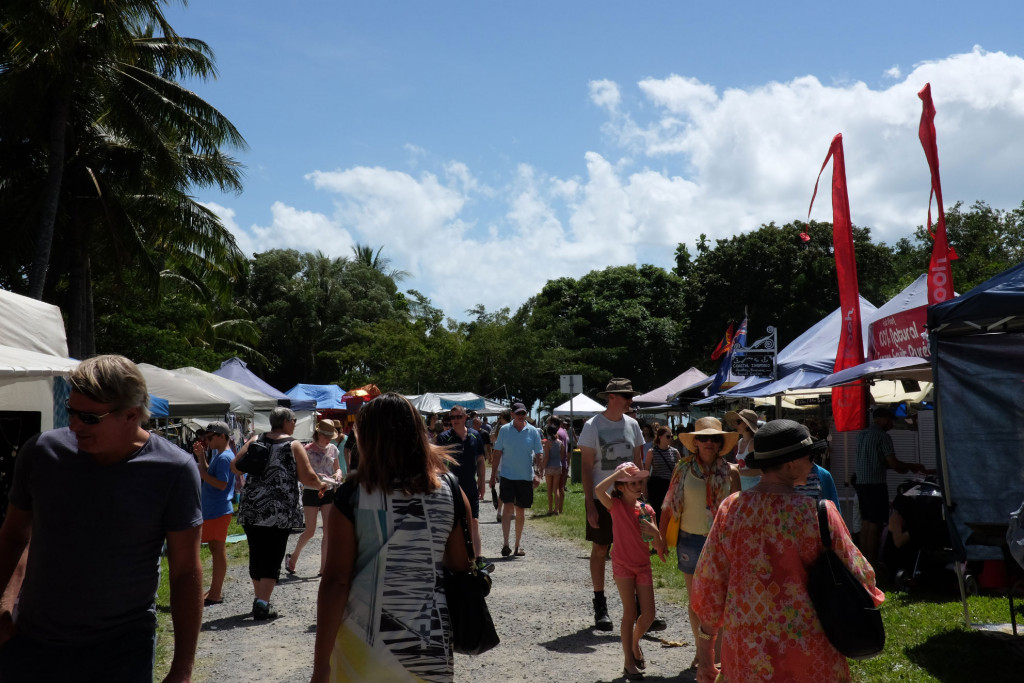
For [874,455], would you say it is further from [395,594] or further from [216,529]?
[395,594]

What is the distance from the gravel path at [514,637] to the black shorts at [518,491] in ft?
3.78

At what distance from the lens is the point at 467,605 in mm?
3342

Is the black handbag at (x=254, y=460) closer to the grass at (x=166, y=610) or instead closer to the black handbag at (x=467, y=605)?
the grass at (x=166, y=610)

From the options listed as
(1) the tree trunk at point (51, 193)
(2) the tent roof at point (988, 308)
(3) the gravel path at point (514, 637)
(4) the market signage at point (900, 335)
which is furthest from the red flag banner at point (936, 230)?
(1) the tree trunk at point (51, 193)

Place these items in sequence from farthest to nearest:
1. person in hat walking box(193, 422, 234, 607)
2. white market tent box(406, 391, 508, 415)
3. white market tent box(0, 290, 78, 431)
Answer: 1. white market tent box(406, 391, 508, 415)
2. person in hat walking box(193, 422, 234, 607)
3. white market tent box(0, 290, 78, 431)

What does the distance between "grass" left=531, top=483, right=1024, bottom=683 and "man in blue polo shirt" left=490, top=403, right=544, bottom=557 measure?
287 centimetres

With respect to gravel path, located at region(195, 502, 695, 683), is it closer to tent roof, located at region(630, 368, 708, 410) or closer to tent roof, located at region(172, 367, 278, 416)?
tent roof, located at region(172, 367, 278, 416)

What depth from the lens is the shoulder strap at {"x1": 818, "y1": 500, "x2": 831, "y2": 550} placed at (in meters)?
3.47

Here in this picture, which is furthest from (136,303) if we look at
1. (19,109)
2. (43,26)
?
(43,26)

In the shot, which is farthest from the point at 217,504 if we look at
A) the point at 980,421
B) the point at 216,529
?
the point at 980,421

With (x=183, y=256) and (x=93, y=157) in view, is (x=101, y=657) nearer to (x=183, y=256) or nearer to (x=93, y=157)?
(x=93, y=157)

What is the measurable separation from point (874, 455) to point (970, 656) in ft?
13.3

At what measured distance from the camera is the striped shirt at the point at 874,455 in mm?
10258

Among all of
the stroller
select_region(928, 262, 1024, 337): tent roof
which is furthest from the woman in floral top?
the stroller
